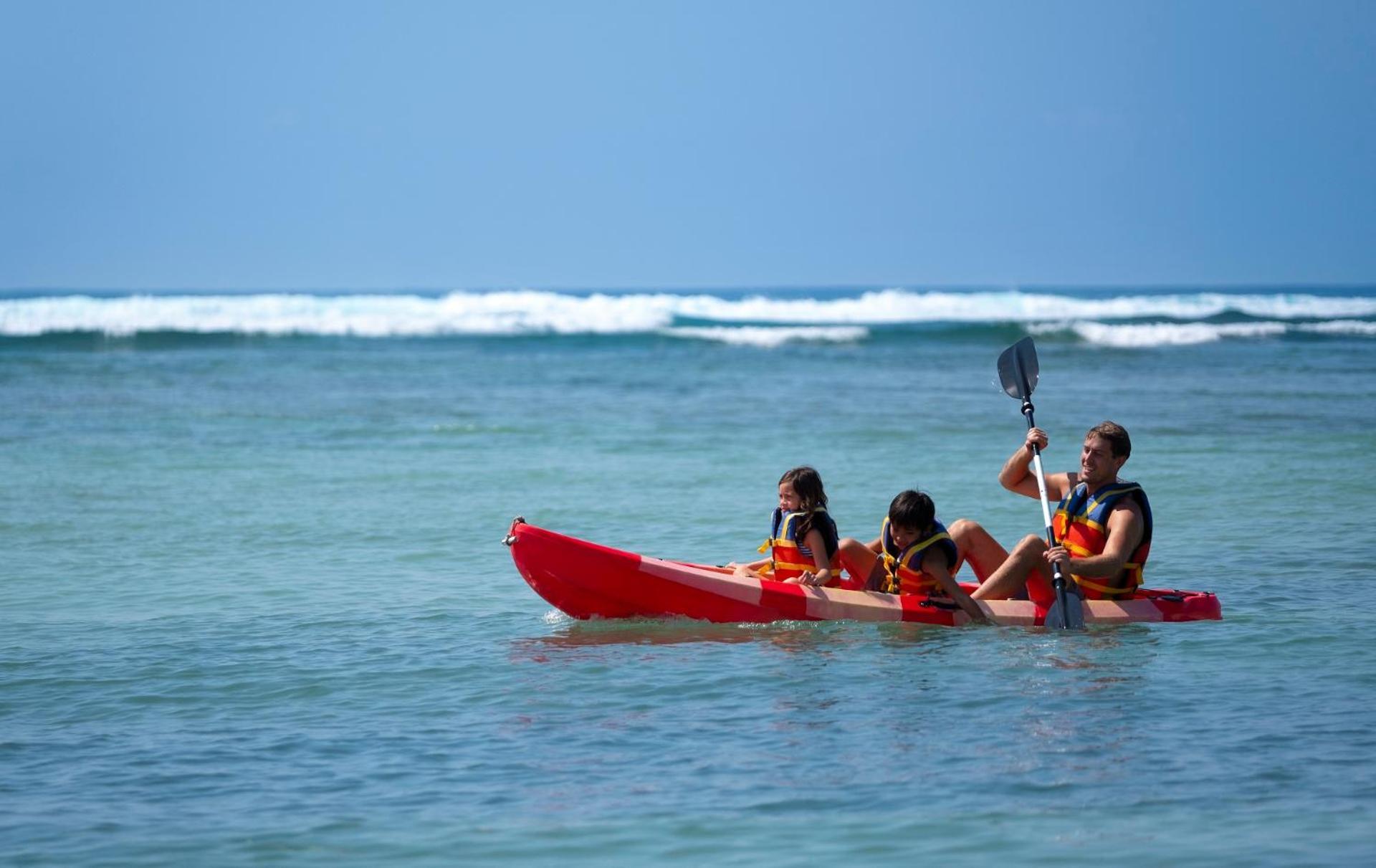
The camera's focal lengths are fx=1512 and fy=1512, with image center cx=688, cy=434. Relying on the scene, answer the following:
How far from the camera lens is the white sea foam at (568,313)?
138 feet

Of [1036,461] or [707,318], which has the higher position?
[707,318]

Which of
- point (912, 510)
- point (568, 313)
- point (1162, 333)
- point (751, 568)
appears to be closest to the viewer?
point (912, 510)

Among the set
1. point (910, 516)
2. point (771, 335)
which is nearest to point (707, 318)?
point (771, 335)

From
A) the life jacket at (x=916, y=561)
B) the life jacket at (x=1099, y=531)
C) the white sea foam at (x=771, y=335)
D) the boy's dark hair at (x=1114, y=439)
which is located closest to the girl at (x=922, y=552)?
the life jacket at (x=916, y=561)

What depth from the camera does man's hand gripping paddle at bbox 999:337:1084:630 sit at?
7168 mm

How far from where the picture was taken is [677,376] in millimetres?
26750

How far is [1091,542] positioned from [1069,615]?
0.42 meters

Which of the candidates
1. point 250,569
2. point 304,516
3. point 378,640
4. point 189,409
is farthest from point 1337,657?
point 189,409

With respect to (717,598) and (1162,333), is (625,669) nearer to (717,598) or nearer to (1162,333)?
(717,598)

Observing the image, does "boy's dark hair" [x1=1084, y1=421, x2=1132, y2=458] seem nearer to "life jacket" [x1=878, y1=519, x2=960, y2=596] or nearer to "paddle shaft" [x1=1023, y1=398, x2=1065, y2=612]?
"paddle shaft" [x1=1023, y1=398, x2=1065, y2=612]

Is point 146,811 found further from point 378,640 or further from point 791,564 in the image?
point 791,564

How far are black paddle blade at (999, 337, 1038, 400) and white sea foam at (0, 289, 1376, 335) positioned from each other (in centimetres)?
3017

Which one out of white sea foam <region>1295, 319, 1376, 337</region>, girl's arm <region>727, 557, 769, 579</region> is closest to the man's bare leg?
girl's arm <region>727, 557, 769, 579</region>

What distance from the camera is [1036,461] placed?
777 centimetres
